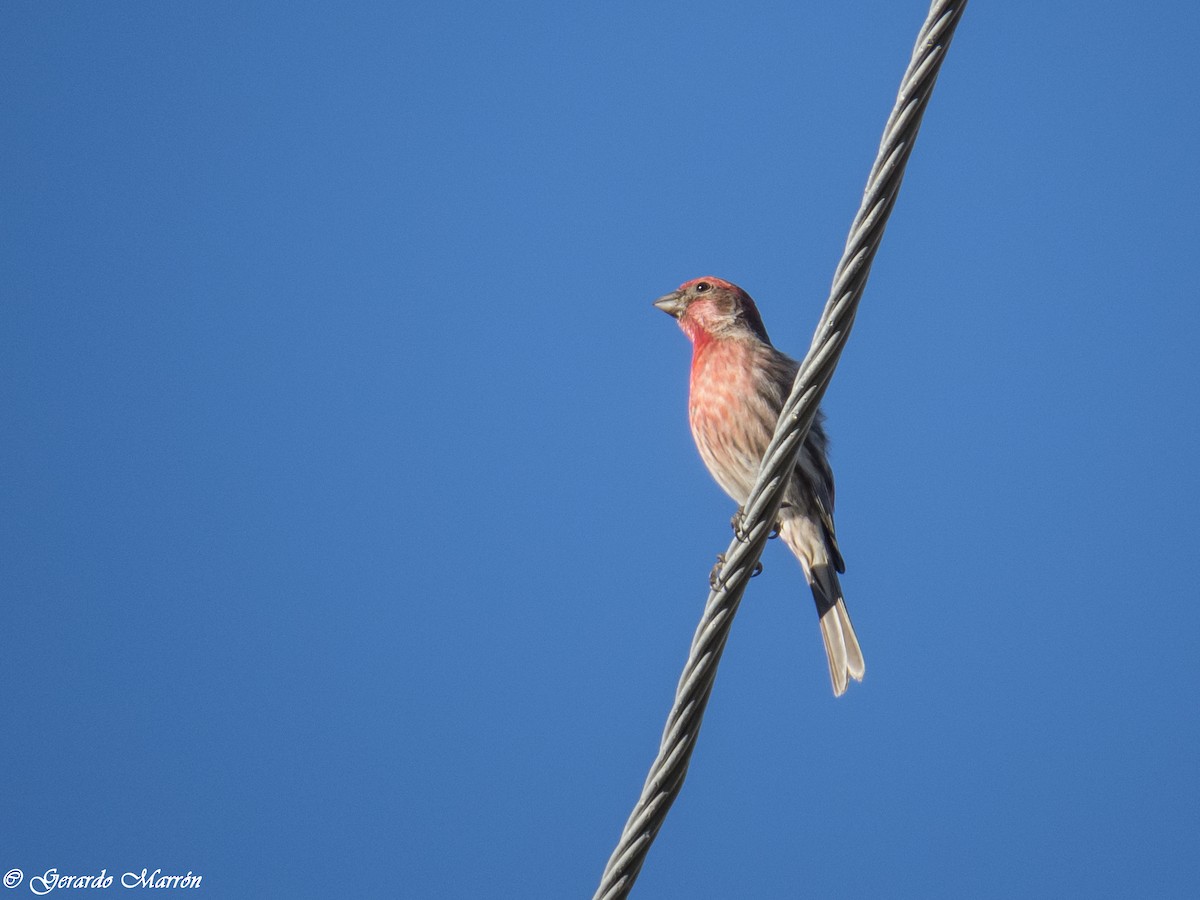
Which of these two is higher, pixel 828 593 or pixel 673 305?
pixel 673 305

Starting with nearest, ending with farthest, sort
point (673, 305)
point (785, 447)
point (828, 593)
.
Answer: point (785, 447) < point (828, 593) < point (673, 305)

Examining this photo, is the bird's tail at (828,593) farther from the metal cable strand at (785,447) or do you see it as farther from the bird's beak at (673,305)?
the metal cable strand at (785,447)

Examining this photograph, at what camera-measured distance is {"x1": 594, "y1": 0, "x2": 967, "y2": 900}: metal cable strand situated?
3.21 m

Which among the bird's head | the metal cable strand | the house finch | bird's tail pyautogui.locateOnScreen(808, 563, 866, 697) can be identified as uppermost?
the bird's head

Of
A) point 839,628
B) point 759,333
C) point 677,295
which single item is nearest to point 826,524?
point 839,628

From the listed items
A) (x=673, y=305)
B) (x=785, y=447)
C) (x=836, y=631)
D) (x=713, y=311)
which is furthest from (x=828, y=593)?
(x=785, y=447)

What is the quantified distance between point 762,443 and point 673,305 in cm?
168

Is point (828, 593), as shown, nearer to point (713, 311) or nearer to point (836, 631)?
point (836, 631)

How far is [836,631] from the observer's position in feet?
22.7

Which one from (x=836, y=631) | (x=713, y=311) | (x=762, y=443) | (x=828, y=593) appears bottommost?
(x=836, y=631)

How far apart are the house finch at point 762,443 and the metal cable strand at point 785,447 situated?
113 inches

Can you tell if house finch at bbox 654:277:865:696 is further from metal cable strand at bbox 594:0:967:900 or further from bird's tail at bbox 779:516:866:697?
metal cable strand at bbox 594:0:967:900

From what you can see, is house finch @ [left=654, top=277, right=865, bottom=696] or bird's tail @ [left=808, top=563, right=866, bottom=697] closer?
bird's tail @ [left=808, top=563, right=866, bottom=697]

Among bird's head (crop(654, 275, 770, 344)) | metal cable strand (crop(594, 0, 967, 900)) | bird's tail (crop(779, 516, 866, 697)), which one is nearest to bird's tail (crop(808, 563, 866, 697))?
bird's tail (crop(779, 516, 866, 697))
